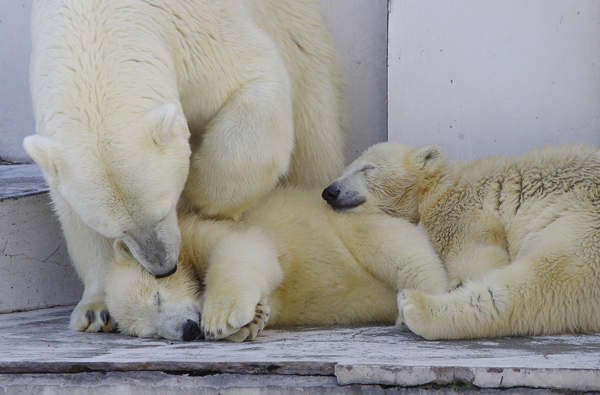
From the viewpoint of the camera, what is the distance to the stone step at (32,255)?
3064 mm

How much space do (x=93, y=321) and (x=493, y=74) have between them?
2203 millimetres

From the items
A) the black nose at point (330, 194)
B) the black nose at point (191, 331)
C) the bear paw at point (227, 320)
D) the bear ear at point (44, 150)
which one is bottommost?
the black nose at point (191, 331)

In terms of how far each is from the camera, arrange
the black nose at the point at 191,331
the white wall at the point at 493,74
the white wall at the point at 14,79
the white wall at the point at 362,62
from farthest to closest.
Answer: the white wall at the point at 14,79, the white wall at the point at 362,62, the white wall at the point at 493,74, the black nose at the point at 191,331

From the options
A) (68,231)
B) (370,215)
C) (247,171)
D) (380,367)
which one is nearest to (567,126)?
(370,215)

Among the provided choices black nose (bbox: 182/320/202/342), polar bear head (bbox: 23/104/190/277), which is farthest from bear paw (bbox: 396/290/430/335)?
polar bear head (bbox: 23/104/190/277)

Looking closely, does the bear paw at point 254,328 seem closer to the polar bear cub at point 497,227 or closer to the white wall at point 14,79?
the polar bear cub at point 497,227

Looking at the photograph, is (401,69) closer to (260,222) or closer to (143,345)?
(260,222)

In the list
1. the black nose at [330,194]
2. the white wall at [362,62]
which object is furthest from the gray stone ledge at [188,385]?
the white wall at [362,62]

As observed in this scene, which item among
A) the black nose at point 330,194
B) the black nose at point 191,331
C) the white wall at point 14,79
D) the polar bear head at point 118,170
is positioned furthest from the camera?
the white wall at point 14,79

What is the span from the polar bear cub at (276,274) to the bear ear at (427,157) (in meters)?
0.31

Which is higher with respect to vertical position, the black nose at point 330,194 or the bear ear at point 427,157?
the bear ear at point 427,157

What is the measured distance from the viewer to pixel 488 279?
2.17 metres

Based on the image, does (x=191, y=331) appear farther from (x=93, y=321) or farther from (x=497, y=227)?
(x=497, y=227)

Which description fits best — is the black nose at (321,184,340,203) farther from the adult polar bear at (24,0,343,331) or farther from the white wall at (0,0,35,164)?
the white wall at (0,0,35,164)
